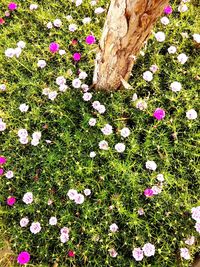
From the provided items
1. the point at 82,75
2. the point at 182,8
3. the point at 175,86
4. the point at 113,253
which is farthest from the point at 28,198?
the point at 182,8

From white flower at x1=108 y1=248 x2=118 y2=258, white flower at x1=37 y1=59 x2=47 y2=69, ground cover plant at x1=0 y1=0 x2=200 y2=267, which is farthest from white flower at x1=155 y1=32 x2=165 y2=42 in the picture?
white flower at x1=108 y1=248 x2=118 y2=258

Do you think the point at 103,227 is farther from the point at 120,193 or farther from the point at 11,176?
the point at 11,176

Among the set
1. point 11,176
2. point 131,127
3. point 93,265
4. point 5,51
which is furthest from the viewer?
point 5,51

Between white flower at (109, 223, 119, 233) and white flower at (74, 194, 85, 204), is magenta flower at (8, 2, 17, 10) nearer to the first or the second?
white flower at (74, 194, 85, 204)

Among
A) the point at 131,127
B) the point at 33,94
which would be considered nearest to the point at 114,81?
the point at 131,127

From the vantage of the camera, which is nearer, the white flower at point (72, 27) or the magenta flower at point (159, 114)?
the magenta flower at point (159, 114)

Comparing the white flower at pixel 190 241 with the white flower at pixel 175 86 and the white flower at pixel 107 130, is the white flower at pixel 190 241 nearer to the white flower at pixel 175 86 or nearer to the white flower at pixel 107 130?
the white flower at pixel 107 130

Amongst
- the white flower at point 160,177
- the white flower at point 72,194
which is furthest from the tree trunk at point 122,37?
the white flower at point 72,194
